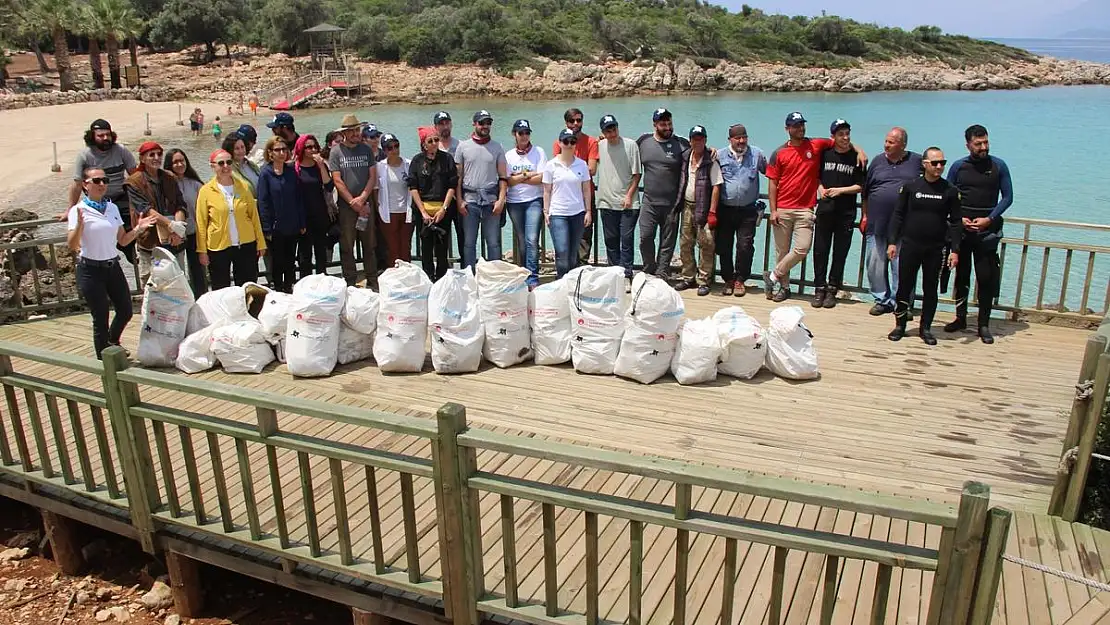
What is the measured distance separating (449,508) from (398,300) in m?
2.72

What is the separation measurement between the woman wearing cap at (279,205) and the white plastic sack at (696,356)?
369cm

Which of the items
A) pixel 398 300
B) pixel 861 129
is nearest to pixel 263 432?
pixel 398 300

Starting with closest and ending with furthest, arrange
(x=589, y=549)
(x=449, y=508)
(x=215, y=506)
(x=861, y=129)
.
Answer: (x=589, y=549)
(x=449, y=508)
(x=215, y=506)
(x=861, y=129)

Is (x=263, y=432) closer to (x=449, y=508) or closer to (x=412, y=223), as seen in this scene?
(x=449, y=508)

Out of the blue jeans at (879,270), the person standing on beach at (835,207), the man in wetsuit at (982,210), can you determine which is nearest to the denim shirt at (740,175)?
the person standing on beach at (835,207)

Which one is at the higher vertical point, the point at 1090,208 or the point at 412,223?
the point at 412,223

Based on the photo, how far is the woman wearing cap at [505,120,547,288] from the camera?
25.5ft

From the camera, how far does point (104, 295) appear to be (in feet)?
20.0

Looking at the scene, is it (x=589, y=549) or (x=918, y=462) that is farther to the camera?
(x=918, y=462)

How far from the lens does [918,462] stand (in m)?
4.64

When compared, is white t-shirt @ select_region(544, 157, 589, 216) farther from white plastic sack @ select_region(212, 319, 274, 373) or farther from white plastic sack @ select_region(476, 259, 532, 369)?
white plastic sack @ select_region(212, 319, 274, 373)

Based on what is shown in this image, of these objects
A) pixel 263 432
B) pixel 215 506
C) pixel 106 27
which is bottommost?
pixel 215 506

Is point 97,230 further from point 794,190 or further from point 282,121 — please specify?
point 794,190

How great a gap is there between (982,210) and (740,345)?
2451 mm
